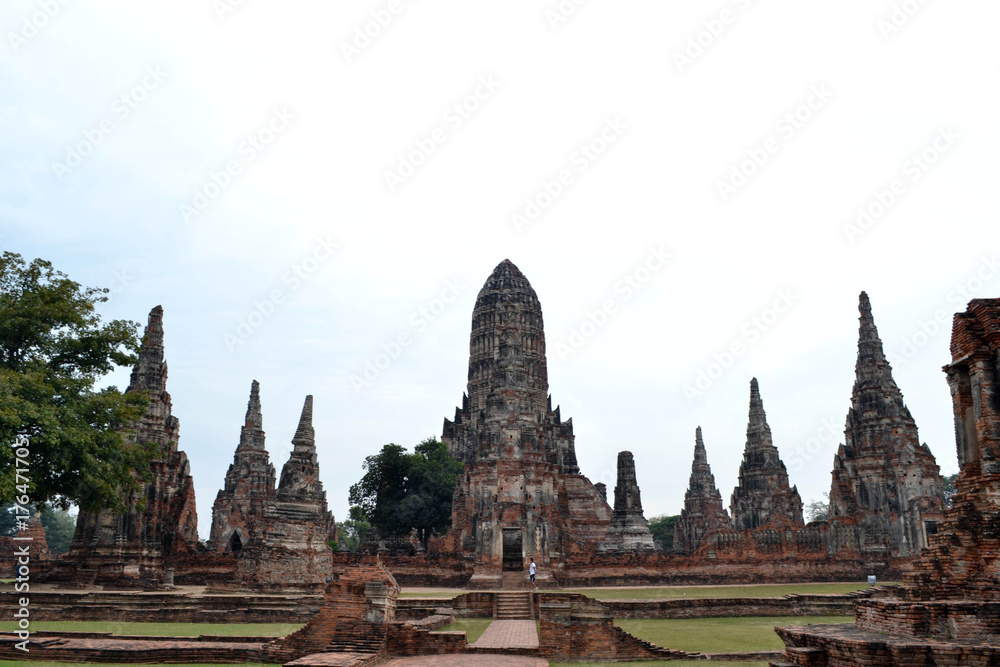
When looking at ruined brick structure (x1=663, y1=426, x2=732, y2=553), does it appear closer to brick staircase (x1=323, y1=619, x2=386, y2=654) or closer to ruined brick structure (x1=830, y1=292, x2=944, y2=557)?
ruined brick structure (x1=830, y1=292, x2=944, y2=557)

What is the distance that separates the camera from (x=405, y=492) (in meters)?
46.5

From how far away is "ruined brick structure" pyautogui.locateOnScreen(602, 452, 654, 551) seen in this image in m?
34.6

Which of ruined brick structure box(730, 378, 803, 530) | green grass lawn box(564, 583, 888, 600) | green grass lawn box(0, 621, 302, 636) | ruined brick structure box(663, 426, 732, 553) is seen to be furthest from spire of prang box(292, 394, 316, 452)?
ruined brick structure box(663, 426, 732, 553)

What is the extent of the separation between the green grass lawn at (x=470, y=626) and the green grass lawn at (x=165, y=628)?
11.9 feet

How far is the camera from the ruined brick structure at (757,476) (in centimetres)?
4578

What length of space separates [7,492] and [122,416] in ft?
14.4

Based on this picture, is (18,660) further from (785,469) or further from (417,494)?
(785,469)

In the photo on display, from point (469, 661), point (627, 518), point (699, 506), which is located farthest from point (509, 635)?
point (699, 506)

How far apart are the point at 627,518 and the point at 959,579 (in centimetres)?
2553

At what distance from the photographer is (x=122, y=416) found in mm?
20250

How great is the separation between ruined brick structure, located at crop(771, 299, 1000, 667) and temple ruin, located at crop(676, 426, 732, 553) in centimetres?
4315

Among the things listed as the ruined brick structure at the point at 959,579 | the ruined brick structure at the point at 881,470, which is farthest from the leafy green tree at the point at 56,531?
the ruined brick structure at the point at 959,579

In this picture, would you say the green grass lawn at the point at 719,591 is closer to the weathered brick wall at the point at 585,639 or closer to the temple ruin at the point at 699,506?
the weathered brick wall at the point at 585,639

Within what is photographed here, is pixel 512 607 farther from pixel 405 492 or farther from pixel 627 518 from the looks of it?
pixel 405 492
